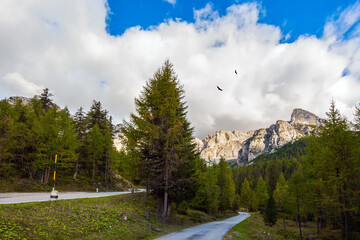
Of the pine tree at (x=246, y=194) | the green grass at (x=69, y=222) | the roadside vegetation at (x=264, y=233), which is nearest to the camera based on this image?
the green grass at (x=69, y=222)

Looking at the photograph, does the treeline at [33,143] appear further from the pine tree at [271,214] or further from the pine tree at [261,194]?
the pine tree at [261,194]

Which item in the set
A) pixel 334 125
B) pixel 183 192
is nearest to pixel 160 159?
pixel 183 192

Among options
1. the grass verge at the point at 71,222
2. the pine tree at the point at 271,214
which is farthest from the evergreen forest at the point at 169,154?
the pine tree at the point at 271,214

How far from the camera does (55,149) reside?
30.6m

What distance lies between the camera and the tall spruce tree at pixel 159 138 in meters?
18.8

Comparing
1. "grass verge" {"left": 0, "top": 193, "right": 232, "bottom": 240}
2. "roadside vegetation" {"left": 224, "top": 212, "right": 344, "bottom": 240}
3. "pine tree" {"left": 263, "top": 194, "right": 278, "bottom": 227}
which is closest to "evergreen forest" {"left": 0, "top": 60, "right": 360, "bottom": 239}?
"roadside vegetation" {"left": 224, "top": 212, "right": 344, "bottom": 240}

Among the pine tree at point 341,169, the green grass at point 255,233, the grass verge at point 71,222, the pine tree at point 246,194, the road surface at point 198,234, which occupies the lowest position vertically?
the pine tree at point 246,194

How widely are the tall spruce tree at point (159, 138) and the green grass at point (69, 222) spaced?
4.08 meters

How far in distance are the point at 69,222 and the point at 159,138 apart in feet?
32.7

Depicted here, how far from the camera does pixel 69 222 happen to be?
10.9 m

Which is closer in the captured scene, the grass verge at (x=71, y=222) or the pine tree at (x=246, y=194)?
Answer: the grass verge at (x=71, y=222)

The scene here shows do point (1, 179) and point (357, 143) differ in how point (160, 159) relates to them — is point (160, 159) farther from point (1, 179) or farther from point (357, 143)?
point (1, 179)

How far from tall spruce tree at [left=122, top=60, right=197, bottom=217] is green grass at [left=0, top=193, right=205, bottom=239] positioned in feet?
13.4

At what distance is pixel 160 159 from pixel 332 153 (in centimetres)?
1612
